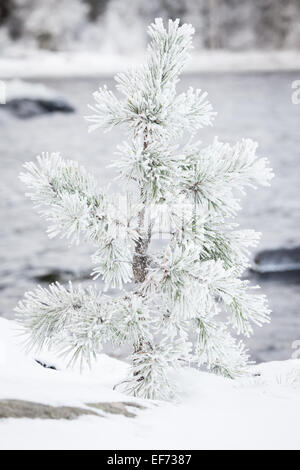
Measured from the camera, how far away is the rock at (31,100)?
13729 mm

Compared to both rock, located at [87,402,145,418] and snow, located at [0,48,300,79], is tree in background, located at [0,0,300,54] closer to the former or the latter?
snow, located at [0,48,300,79]

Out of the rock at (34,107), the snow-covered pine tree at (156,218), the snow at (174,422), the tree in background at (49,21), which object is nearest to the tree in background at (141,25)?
the tree in background at (49,21)

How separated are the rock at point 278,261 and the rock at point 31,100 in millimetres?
8716

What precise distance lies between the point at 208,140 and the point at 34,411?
12.4 meters

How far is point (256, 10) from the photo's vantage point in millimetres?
12562

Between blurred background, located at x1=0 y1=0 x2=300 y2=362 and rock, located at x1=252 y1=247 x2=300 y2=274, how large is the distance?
0.05 feet

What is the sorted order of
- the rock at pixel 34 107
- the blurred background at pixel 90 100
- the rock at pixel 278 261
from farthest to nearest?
the rock at pixel 34 107 → the blurred background at pixel 90 100 → the rock at pixel 278 261

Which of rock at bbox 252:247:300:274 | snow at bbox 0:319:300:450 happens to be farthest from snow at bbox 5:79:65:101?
snow at bbox 0:319:300:450

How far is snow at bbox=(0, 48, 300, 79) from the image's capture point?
11.7 metres

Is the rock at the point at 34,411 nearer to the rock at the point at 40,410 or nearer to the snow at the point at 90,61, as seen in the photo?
the rock at the point at 40,410

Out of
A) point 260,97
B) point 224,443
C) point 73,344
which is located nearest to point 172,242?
point 73,344

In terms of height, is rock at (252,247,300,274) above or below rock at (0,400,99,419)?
above

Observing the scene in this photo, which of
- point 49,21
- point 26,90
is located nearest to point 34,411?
point 49,21

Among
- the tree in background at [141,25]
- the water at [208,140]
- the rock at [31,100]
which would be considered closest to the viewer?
the water at [208,140]
